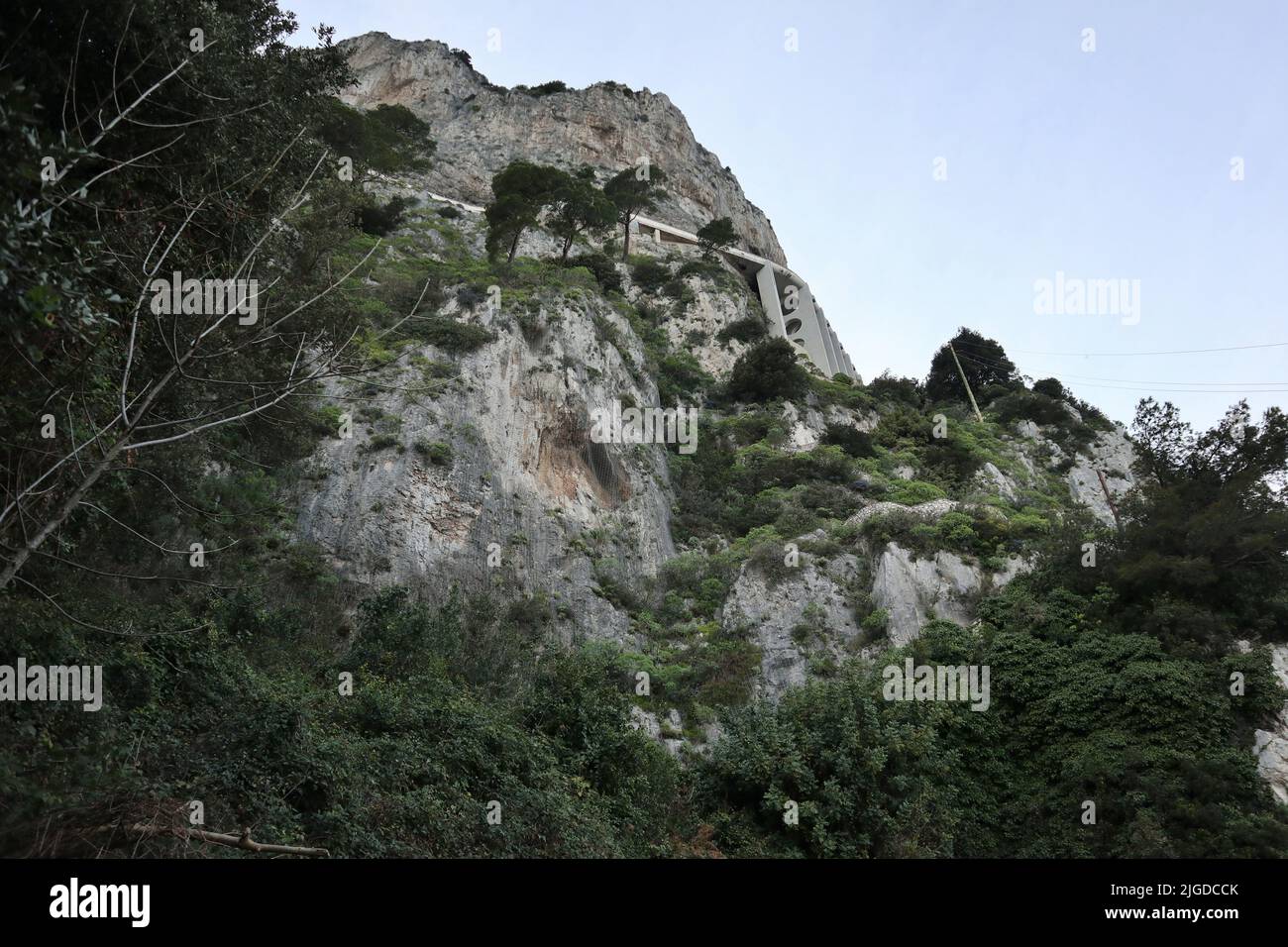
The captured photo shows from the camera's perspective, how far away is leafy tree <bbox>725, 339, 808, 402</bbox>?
3800cm

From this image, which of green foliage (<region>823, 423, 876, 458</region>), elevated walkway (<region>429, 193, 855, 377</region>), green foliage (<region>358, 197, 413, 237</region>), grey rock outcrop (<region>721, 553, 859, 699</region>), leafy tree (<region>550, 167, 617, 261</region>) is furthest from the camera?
elevated walkway (<region>429, 193, 855, 377</region>)

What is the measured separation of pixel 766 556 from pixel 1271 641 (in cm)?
1162

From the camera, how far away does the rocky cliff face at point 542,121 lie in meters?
60.6

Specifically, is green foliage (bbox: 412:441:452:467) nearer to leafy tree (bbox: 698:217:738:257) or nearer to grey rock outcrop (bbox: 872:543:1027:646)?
grey rock outcrop (bbox: 872:543:1027:646)

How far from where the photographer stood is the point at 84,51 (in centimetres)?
954

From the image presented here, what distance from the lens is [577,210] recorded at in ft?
120

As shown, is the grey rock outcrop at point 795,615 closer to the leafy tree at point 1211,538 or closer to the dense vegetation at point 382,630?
the dense vegetation at point 382,630

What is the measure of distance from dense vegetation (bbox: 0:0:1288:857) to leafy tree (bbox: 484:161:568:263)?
25.0ft

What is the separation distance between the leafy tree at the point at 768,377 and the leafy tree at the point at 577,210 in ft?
30.4

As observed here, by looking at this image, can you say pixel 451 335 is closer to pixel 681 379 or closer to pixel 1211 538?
pixel 681 379

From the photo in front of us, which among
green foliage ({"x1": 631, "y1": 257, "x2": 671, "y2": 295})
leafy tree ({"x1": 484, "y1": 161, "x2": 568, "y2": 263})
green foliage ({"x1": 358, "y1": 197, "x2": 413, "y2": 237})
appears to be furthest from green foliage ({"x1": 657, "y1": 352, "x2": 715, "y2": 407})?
green foliage ({"x1": 358, "y1": 197, "x2": 413, "y2": 237})

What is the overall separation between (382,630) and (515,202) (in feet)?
73.3
